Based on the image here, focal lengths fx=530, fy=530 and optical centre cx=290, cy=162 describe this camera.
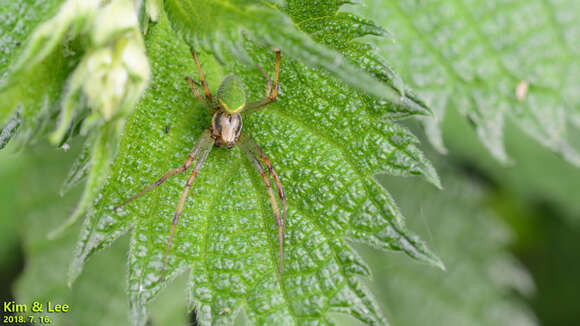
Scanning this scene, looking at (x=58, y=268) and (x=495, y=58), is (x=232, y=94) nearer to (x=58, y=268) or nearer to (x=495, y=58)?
(x=495, y=58)

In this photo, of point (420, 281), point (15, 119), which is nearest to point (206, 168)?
point (15, 119)

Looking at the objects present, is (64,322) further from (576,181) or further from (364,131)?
(576,181)

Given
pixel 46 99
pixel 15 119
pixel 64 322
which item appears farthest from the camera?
pixel 64 322

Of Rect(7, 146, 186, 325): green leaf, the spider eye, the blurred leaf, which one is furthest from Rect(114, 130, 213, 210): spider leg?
the blurred leaf

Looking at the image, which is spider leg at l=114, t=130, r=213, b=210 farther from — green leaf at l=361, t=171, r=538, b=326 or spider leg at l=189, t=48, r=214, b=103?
green leaf at l=361, t=171, r=538, b=326

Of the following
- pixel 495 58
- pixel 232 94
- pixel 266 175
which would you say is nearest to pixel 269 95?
pixel 232 94
